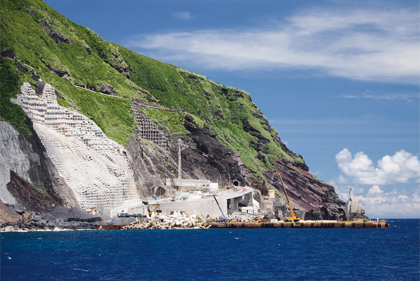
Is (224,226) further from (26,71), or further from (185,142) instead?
(26,71)

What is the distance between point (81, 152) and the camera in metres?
128

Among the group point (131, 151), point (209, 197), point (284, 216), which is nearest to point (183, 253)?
point (209, 197)

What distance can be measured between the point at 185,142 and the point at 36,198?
68.9 meters

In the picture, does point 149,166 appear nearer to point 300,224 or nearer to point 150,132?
point 150,132

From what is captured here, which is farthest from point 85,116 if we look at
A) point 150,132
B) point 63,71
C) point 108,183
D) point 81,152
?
point 63,71

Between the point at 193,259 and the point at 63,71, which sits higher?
the point at 63,71

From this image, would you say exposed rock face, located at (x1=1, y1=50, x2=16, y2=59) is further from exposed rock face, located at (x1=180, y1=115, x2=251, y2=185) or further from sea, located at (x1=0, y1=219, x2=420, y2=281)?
sea, located at (x1=0, y1=219, x2=420, y2=281)

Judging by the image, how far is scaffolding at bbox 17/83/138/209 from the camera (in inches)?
4705

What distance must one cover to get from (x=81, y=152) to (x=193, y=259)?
6830cm

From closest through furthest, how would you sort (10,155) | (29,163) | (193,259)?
(193,259) → (10,155) → (29,163)

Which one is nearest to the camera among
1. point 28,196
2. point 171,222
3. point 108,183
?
point 28,196

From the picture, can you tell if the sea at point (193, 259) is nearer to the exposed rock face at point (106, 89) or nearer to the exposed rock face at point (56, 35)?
the exposed rock face at point (106, 89)

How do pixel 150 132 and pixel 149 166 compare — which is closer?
pixel 149 166

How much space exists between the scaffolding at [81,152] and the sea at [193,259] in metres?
27.9
